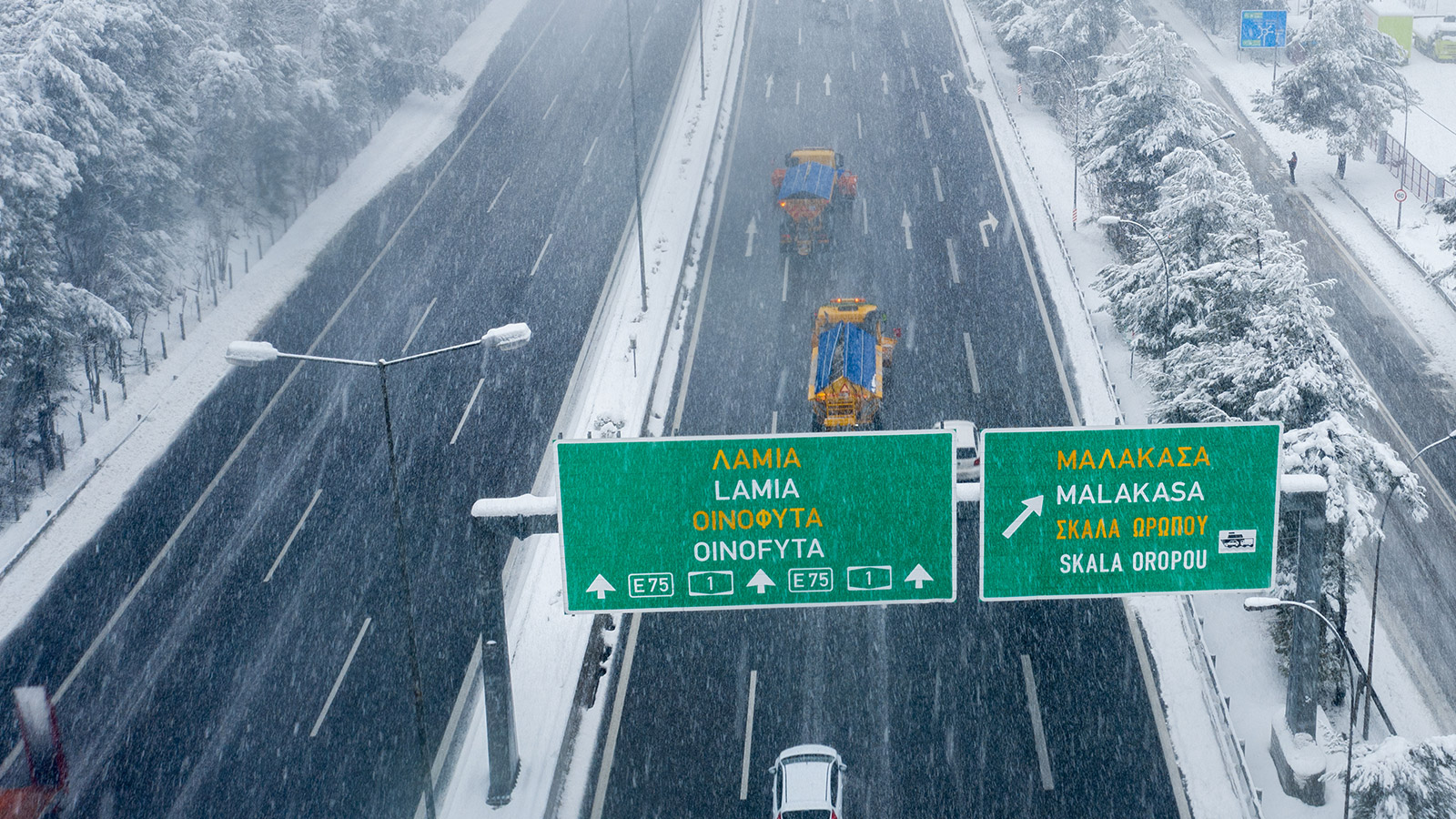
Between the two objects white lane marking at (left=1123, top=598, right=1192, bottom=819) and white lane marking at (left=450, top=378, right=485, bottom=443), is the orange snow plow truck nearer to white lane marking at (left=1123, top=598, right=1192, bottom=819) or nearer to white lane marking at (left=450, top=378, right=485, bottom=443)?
white lane marking at (left=450, top=378, right=485, bottom=443)

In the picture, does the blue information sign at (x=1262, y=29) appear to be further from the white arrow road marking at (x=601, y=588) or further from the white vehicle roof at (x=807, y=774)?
the white arrow road marking at (x=601, y=588)

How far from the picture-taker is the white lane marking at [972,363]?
1529 inches

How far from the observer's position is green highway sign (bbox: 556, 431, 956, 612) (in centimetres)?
1755

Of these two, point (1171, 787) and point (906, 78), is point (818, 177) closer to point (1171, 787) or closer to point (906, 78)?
point (906, 78)

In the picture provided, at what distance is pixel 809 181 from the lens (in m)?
47.9

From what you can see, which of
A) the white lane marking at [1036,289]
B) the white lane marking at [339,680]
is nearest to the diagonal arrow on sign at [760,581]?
the white lane marking at [339,680]

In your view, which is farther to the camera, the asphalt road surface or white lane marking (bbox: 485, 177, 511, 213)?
white lane marking (bbox: 485, 177, 511, 213)

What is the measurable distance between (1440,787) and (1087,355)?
21929 millimetres

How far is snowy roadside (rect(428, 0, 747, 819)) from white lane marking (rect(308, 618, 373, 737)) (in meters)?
2.90

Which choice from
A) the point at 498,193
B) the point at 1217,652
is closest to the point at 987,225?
the point at 498,193

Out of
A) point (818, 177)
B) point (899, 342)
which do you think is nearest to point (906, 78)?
point (818, 177)

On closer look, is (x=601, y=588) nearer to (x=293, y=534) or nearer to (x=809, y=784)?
(x=809, y=784)

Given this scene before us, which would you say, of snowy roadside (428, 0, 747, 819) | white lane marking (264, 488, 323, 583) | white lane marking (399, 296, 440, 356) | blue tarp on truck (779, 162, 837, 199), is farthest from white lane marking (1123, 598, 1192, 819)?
white lane marking (399, 296, 440, 356)

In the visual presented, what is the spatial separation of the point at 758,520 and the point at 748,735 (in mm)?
8634
